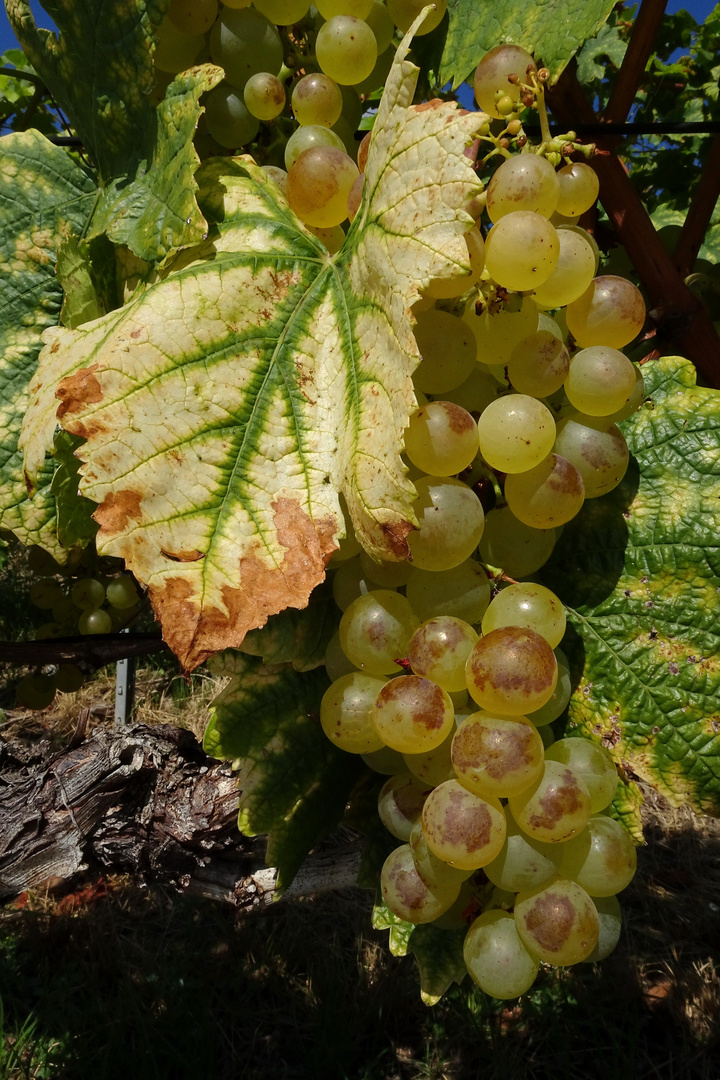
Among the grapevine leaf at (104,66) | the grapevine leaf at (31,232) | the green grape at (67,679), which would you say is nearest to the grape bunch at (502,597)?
the grapevine leaf at (104,66)

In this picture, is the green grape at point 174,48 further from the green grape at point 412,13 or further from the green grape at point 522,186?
the green grape at point 522,186

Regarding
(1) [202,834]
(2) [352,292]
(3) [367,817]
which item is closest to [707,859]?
(1) [202,834]

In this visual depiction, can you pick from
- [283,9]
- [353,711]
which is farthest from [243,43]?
[353,711]

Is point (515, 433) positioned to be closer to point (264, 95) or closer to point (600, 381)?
point (600, 381)

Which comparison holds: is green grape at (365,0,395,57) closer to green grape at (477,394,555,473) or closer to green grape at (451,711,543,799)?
green grape at (477,394,555,473)

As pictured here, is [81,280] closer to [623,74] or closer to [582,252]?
[582,252]
